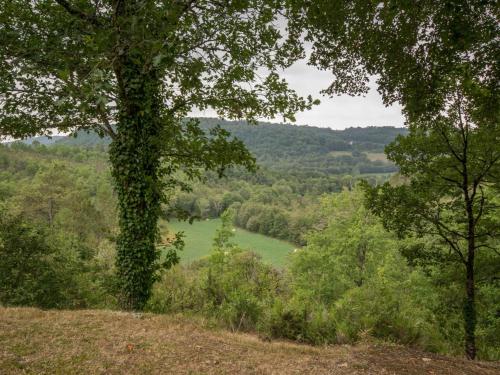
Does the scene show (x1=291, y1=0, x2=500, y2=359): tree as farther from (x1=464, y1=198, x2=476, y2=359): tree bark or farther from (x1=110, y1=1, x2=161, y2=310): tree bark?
(x1=110, y1=1, x2=161, y2=310): tree bark

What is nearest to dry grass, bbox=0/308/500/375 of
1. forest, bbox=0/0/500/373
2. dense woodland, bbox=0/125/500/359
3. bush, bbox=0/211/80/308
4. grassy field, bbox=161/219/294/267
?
forest, bbox=0/0/500/373

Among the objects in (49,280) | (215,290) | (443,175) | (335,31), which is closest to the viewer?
(335,31)

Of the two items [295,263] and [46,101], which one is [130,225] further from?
[295,263]

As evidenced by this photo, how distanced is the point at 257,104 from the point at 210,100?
105cm

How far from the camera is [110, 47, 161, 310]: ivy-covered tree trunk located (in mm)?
7461

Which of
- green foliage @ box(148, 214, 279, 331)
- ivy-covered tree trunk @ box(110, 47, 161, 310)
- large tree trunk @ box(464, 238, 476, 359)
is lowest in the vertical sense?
green foliage @ box(148, 214, 279, 331)

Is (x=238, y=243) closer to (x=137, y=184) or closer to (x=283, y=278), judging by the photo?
(x=283, y=278)

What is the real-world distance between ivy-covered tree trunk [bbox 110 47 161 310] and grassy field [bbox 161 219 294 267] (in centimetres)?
3906

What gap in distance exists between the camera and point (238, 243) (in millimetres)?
50875


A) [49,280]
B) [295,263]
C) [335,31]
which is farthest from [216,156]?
[295,263]

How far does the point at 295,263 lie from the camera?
25516 millimetres

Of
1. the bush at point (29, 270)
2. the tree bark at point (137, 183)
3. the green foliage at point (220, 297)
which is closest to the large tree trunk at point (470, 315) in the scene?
the green foliage at point (220, 297)

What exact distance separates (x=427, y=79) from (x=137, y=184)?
5945mm

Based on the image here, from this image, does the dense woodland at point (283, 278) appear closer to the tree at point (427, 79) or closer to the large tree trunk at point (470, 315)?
the large tree trunk at point (470, 315)
